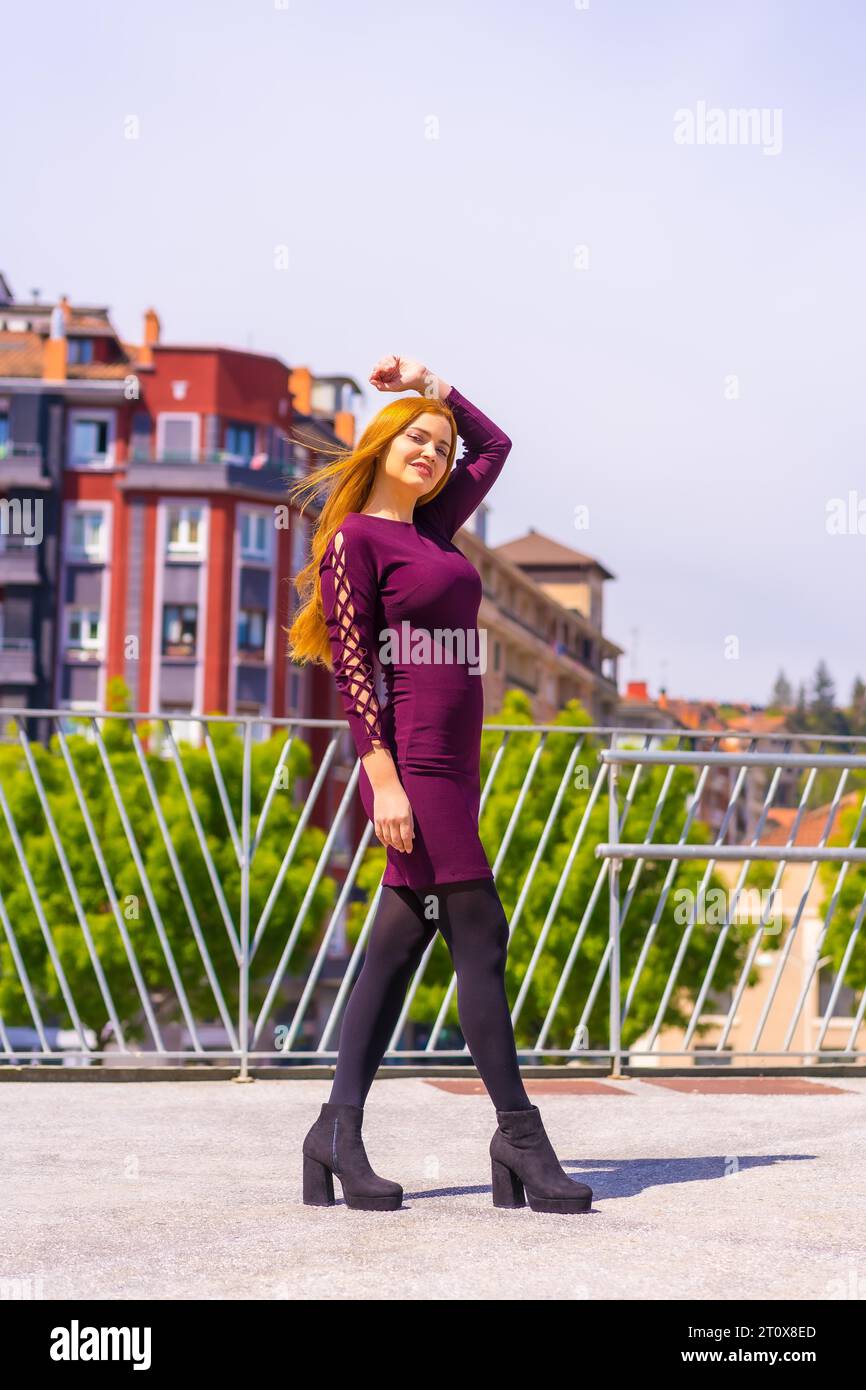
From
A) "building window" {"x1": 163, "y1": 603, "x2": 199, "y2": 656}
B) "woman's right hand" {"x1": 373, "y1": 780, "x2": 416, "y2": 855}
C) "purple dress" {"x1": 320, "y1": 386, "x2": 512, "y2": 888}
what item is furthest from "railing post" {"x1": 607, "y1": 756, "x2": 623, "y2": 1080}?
"building window" {"x1": 163, "y1": 603, "x2": 199, "y2": 656}

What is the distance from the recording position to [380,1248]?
10.9ft

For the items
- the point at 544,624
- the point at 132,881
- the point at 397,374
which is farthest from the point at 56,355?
the point at 397,374

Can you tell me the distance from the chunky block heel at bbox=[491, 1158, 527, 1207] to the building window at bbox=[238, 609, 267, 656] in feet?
148

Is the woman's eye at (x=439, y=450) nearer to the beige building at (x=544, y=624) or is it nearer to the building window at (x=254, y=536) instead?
the building window at (x=254, y=536)

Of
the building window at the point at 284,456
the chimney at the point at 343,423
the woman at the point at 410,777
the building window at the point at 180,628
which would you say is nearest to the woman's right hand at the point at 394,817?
the woman at the point at 410,777

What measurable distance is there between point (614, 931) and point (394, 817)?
9.97 ft

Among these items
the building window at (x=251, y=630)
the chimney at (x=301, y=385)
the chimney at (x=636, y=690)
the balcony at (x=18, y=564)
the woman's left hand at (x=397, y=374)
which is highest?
the chimney at (x=301, y=385)

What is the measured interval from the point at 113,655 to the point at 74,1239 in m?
45.2

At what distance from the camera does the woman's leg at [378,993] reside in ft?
12.9

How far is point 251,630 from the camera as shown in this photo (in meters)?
48.8

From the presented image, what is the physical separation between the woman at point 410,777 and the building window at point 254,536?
45.5m

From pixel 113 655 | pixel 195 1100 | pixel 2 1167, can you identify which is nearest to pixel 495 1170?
pixel 2 1167

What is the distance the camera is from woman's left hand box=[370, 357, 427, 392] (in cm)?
417

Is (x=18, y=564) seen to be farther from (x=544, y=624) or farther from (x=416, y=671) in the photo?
(x=416, y=671)
